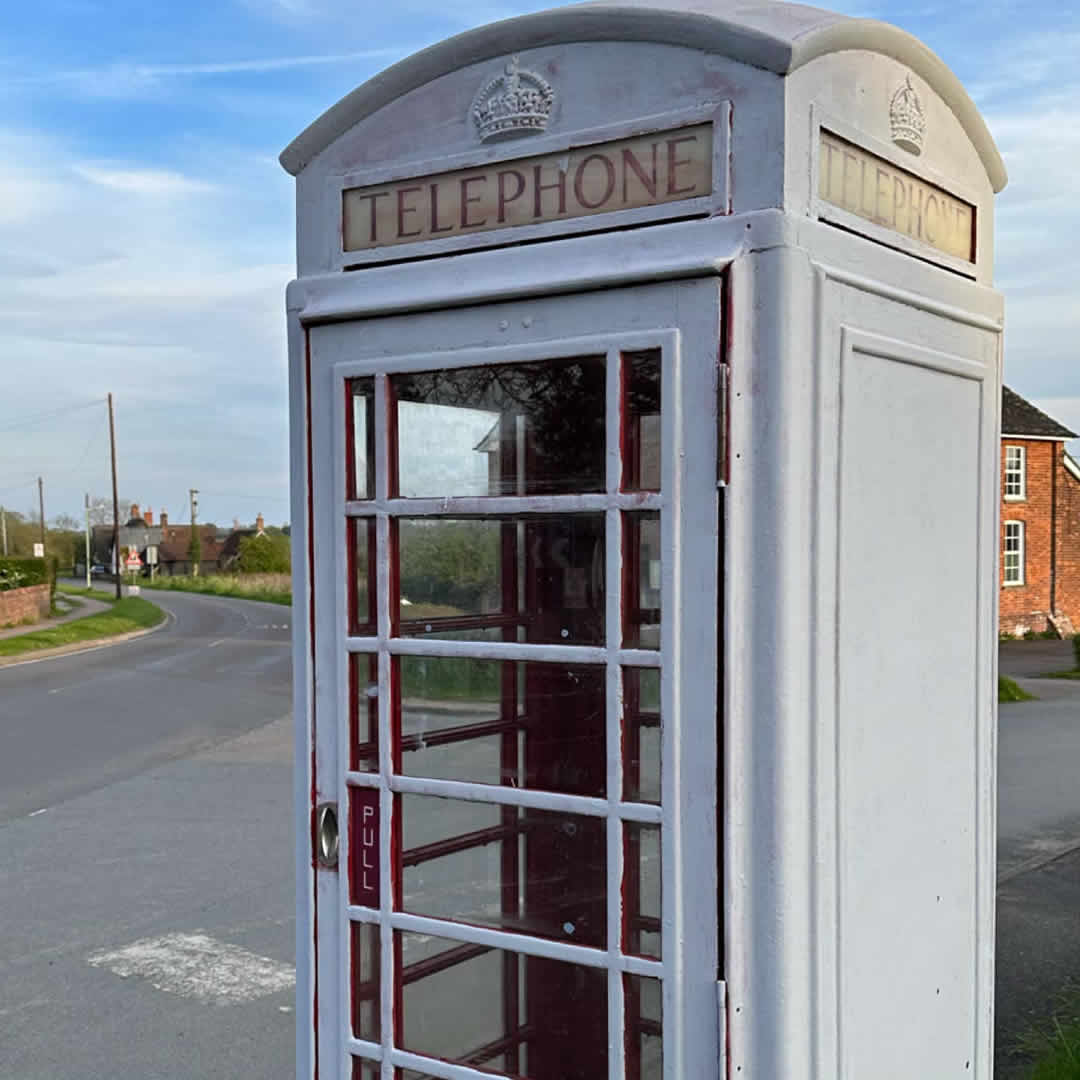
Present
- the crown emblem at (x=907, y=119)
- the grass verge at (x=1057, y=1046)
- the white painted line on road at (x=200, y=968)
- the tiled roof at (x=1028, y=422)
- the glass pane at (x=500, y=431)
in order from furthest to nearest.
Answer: the tiled roof at (x=1028, y=422), the white painted line on road at (x=200, y=968), the grass verge at (x=1057, y=1046), the crown emblem at (x=907, y=119), the glass pane at (x=500, y=431)

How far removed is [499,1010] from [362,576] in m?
1.12

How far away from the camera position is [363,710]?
2672 mm

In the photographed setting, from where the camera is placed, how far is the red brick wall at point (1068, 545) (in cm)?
2955

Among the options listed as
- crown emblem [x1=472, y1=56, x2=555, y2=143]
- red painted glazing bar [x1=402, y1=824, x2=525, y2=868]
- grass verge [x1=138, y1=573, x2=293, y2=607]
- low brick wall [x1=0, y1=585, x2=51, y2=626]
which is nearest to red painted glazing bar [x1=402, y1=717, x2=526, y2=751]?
red painted glazing bar [x1=402, y1=824, x2=525, y2=868]

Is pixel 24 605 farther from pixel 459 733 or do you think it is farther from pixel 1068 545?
pixel 459 733

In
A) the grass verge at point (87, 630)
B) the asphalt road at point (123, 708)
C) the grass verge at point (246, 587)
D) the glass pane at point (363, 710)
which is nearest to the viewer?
the glass pane at point (363, 710)

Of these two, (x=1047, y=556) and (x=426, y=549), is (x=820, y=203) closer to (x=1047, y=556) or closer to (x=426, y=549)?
(x=426, y=549)

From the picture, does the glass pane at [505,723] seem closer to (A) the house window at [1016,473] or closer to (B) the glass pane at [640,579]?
(B) the glass pane at [640,579]

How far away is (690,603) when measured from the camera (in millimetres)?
2225

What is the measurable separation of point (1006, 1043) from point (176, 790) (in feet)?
22.0

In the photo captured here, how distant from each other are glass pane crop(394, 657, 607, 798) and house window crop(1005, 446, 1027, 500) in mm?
27843

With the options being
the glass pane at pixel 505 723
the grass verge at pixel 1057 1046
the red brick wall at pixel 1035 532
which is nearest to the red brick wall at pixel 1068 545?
the red brick wall at pixel 1035 532

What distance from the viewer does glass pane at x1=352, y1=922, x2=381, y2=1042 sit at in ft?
8.83

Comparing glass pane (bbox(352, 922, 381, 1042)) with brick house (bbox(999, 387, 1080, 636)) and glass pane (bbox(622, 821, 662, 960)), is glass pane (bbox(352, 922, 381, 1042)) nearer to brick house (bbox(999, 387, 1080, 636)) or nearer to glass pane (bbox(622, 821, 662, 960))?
glass pane (bbox(622, 821, 662, 960))
